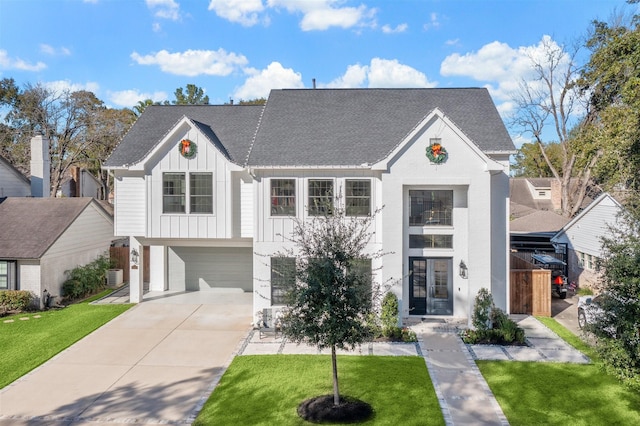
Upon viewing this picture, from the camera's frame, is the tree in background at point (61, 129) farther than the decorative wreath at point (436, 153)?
Yes

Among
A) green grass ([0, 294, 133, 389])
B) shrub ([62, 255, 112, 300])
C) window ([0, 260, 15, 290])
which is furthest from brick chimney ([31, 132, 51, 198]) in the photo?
green grass ([0, 294, 133, 389])

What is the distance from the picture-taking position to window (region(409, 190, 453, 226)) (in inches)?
644

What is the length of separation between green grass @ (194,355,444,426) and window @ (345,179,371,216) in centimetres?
548

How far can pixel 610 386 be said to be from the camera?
430 inches

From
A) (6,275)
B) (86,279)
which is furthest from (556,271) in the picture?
(6,275)

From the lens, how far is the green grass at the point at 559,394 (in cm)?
945

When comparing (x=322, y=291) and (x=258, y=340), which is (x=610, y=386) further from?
(x=258, y=340)

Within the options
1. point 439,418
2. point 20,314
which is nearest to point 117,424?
point 439,418

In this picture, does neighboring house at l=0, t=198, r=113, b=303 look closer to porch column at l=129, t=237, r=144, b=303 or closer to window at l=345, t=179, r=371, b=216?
porch column at l=129, t=237, r=144, b=303

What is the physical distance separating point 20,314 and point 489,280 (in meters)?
18.1

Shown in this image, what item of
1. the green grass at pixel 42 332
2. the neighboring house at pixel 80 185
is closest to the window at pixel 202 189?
the green grass at pixel 42 332

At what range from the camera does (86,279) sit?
20.3 meters

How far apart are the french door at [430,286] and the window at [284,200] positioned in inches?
193

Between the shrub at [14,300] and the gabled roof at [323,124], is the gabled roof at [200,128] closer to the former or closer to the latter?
the gabled roof at [323,124]
